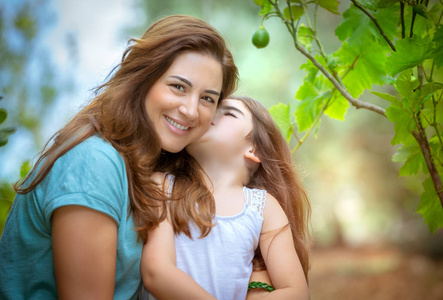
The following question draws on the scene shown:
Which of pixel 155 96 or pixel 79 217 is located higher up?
pixel 155 96

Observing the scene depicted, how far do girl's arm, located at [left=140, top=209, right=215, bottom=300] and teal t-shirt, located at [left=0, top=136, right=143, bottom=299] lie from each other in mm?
30

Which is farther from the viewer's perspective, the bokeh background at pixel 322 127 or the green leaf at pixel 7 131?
the bokeh background at pixel 322 127

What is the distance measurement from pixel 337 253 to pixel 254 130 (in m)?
5.95

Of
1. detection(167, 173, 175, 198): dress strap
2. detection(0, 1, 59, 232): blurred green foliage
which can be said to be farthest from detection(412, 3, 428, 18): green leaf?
detection(0, 1, 59, 232): blurred green foliage

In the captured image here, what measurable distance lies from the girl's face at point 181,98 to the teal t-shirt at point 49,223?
18cm

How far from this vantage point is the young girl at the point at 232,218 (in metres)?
1.19

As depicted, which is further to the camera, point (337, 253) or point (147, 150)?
point (337, 253)

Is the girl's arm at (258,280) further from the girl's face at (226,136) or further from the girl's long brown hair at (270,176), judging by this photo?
Result: the girl's face at (226,136)

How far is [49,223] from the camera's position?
1065 mm

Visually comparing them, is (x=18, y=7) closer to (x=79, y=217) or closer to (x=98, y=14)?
(x=98, y=14)

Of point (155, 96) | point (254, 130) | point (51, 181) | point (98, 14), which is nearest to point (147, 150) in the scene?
point (155, 96)

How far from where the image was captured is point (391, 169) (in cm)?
664

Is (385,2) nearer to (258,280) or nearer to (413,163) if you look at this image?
(413,163)

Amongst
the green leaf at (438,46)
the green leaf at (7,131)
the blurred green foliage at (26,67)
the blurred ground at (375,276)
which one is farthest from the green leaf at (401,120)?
the blurred ground at (375,276)
